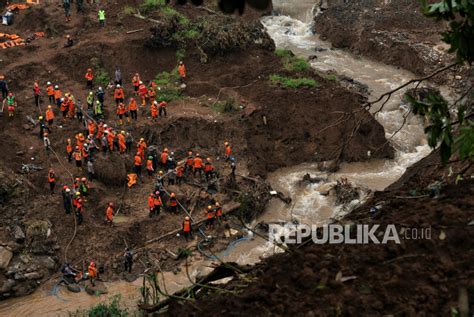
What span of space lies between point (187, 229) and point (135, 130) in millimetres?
5305

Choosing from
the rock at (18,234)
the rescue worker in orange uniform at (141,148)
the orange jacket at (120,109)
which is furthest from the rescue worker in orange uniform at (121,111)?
the rock at (18,234)

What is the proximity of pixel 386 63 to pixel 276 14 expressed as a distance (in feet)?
26.5

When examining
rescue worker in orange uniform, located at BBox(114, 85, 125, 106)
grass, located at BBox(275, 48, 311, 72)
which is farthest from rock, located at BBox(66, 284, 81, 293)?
grass, located at BBox(275, 48, 311, 72)

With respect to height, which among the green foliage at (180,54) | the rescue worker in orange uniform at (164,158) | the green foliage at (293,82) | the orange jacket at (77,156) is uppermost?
the green foliage at (180,54)

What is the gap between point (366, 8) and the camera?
Result: 37094mm

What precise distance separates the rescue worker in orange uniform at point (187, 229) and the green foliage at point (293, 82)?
8.79m

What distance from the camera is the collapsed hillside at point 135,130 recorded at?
789 inches

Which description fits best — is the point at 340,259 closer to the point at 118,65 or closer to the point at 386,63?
the point at 118,65

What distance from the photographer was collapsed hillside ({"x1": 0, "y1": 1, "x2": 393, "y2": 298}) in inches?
789

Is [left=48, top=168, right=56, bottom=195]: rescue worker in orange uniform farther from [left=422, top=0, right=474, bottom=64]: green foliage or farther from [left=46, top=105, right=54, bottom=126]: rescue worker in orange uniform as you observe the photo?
[left=422, top=0, right=474, bottom=64]: green foliage

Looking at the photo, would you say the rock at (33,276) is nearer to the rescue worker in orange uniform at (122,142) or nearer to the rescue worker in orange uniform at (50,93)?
the rescue worker in orange uniform at (122,142)

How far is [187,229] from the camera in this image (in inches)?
805

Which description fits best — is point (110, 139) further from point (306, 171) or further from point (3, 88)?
point (306, 171)

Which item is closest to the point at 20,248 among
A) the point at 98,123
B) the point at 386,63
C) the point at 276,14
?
the point at 98,123
